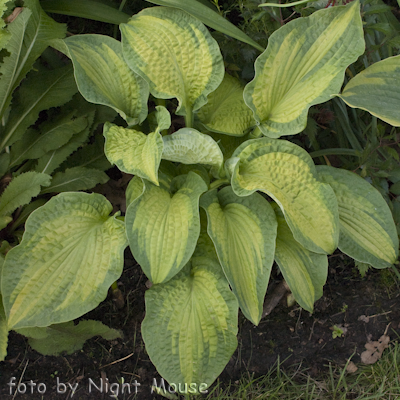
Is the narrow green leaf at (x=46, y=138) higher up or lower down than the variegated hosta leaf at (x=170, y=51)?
lower down

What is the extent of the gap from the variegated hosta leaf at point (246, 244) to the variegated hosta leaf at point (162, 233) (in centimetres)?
6

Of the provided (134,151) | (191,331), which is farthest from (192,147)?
(191,331)

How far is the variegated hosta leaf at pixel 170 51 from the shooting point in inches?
38.6

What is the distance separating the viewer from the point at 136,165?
0.91 m

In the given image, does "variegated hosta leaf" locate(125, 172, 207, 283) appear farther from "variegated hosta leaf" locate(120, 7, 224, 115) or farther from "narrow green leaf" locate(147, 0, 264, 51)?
"narrow green leaf" locate(147, 0, 264, 51)

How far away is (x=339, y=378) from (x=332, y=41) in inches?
43.3

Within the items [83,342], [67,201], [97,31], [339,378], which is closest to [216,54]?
[67,201]

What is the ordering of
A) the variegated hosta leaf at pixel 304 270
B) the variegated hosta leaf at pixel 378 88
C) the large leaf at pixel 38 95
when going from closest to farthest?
the variegated hosta leaf at pixel 378 88 < the variegated hosta leaf at pixel 304 270 < the large leaf at pixel 38 95

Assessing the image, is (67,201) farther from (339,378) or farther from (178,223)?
(339,378)

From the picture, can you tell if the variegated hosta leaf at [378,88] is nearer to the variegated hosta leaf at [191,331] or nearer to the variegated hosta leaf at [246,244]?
the variegated hosta leaf at [246,244]

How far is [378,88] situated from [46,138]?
977 mm

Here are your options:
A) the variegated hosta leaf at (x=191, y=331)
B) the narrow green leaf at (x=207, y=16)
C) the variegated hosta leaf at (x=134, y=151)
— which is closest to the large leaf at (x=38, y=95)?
the variegated hosta leaf at (x=134, y=151)

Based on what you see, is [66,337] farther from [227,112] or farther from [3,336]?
[227,112]

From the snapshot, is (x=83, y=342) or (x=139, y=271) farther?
(x=139, y=271)
